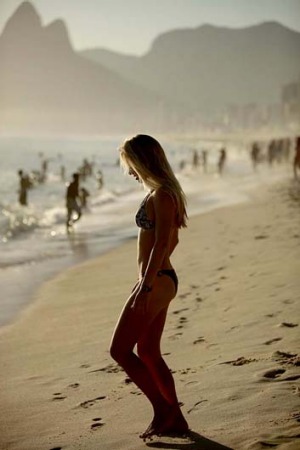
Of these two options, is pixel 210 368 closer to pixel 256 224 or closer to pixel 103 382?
pixel 103 382

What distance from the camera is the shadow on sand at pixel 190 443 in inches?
116

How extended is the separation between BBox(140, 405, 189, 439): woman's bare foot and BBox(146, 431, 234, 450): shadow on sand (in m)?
0.03

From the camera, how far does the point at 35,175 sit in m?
38.2

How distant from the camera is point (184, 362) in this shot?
14.4ft

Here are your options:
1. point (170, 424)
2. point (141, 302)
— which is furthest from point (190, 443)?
point (141, 302)

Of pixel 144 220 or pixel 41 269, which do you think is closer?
pixel 144 220

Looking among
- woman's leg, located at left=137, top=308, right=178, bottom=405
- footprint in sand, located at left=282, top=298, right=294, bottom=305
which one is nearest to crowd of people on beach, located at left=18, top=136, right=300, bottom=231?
footprint in sand, located at left=282, top=298, right=294, bottom=305

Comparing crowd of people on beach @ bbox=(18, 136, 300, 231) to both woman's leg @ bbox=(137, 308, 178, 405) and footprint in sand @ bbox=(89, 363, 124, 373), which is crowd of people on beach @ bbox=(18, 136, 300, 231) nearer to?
footprint in sand @ bbox=(89, 363, 124, 373)

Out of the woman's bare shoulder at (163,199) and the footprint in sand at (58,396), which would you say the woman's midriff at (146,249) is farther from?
the footprint in sand at (58,396)

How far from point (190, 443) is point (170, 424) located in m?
0.17

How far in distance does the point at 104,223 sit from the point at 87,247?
4.34 m

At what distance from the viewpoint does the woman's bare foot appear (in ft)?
10.4

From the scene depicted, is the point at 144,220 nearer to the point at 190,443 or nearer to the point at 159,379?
the point at 159,379

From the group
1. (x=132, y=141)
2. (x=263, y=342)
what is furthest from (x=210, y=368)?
(x=132, y=141)
